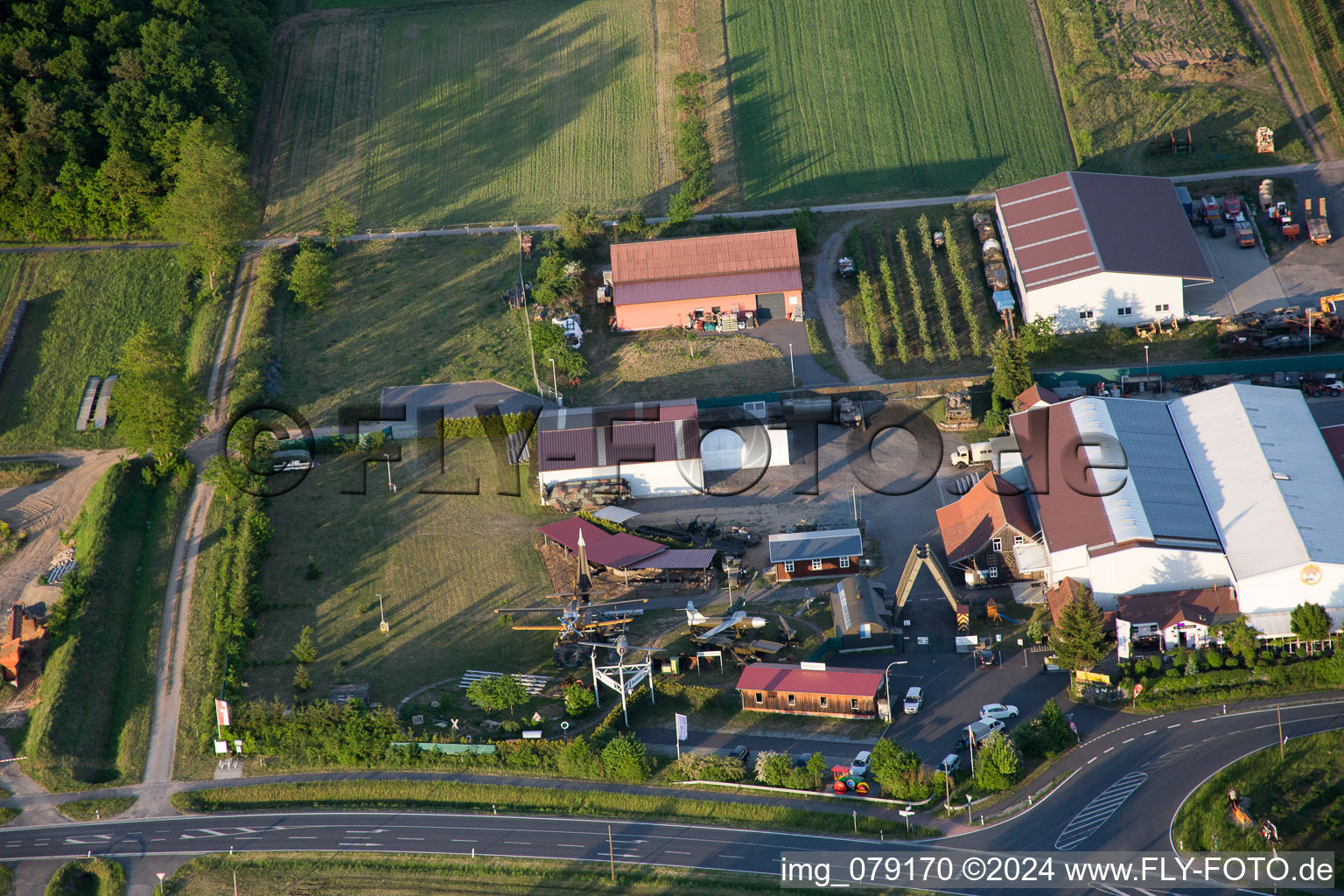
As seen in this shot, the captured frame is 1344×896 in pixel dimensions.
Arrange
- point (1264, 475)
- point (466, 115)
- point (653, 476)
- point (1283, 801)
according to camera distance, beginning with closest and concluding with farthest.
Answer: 1. point (1283, 801)
2. point (1264, 475)
3. point (653, 476)
4. point (466, 115)

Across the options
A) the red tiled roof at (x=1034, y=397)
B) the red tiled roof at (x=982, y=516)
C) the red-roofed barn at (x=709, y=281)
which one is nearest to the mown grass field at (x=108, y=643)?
the red-roofed barn at (x=709, y=281)

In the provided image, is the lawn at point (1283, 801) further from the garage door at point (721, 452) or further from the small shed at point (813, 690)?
the garage door at point (721, 452)

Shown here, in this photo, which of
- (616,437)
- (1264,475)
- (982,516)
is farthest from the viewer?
(616,437)

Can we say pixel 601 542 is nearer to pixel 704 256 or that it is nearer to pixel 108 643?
pixel 108 643

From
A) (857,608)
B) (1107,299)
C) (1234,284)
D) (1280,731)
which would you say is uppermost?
(1234,284)

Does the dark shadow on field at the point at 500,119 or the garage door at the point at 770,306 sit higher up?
the dark shadow on field at the point at 500,119

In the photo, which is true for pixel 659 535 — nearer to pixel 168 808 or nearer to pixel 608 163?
pixel 168 808

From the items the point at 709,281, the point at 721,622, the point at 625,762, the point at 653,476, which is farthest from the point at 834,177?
the point at 625,762
